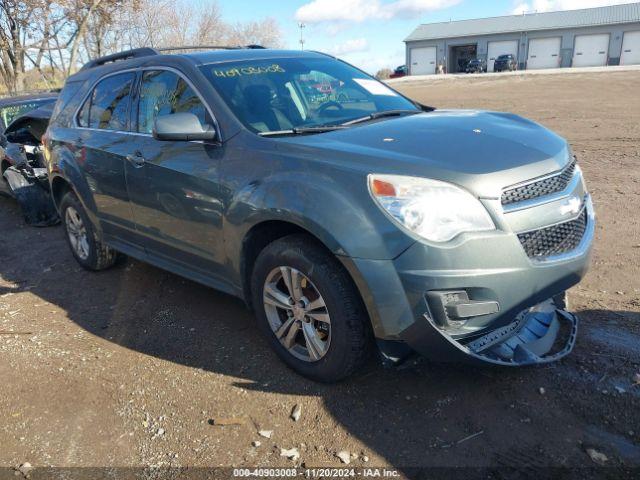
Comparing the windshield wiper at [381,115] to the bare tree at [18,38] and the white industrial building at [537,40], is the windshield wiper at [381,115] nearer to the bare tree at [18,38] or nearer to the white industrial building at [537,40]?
the bare tree at [18,38]

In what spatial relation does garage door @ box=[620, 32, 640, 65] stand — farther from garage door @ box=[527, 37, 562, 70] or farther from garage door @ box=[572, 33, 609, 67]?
garage door @ box=[527, 37, 562, 70]

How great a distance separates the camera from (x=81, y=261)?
5.63 metres

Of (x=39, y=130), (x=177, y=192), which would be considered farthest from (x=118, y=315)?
(x=39, y=130)

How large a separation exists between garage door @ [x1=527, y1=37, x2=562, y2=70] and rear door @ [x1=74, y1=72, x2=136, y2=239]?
60.7 m

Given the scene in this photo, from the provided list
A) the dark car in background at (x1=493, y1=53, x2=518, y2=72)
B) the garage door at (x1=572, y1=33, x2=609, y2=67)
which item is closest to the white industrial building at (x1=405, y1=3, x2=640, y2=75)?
the garage door at (x1=572, y1=33, x2=609, y2=67)

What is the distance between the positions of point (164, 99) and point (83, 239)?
2.18 m

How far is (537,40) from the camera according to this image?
189 ft

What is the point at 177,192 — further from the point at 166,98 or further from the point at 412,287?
the point at 412,287

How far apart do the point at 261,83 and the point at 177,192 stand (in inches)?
37.2

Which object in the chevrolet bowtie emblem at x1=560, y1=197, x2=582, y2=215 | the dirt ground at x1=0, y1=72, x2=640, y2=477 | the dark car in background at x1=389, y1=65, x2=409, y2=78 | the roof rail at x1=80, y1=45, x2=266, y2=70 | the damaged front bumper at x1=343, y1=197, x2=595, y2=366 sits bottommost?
the dark car in background at x1=389, y1=65, x2=409, y2=78

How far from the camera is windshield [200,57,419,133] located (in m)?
3.58

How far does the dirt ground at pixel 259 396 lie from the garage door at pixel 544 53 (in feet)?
195

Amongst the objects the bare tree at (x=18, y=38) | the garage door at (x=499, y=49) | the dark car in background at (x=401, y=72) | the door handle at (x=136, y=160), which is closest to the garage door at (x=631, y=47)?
the garage door at (x=499, y=49)

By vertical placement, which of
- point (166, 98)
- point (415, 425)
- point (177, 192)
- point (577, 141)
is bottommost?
point (577, 141)
